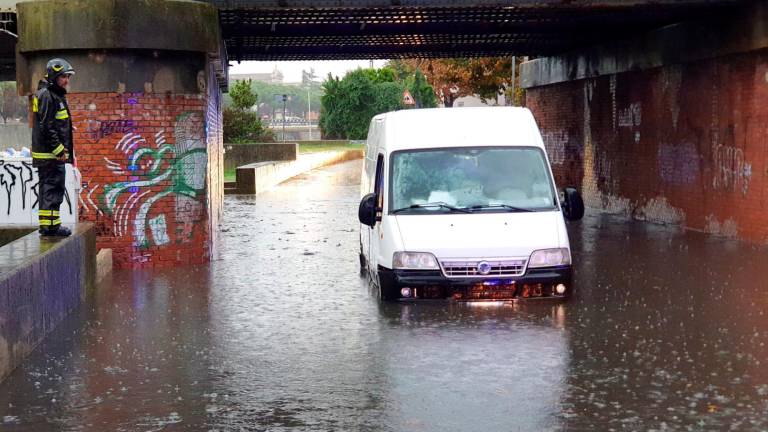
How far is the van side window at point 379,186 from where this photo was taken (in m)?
12.3

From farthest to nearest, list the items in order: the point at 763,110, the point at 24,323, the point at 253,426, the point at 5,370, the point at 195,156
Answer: the point at 763,110
the point at 195,156
the point at 24,323
the point at 5,370
the point at 253,426

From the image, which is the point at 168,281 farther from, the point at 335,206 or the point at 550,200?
the point at 335,206

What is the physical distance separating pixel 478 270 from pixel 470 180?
1352mm

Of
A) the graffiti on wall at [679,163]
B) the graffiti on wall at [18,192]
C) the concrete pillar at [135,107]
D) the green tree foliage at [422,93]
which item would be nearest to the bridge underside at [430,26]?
the concrete pillar at [135,107]

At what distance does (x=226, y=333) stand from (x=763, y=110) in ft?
36.0

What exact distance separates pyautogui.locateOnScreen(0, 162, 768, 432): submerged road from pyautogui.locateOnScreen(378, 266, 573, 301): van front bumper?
0.74ft

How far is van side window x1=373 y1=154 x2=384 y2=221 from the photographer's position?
1231cm

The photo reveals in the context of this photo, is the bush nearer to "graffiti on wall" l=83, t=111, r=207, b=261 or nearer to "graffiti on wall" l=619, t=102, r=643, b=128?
"graffiti on wall" l=619, t=102, r=643, b=128

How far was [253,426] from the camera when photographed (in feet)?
23.4

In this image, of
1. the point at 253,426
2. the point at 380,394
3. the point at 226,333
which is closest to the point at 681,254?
the point at 226,333

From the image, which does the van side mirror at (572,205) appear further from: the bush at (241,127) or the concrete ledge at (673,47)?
the bush at (241,127)

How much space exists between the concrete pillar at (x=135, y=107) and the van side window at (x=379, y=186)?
3925 mm

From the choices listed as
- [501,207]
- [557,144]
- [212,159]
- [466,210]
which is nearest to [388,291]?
[466,210]

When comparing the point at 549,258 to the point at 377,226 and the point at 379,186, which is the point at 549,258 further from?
the point at 379,186
